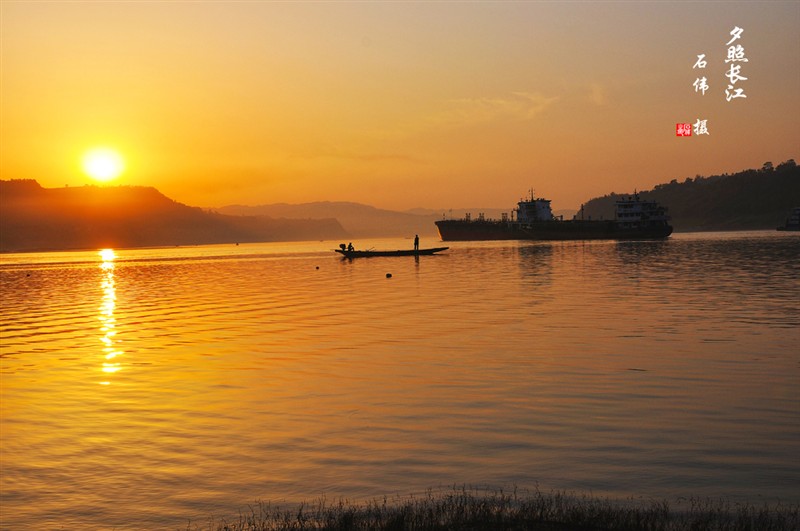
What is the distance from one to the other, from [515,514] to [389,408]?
7.54 m

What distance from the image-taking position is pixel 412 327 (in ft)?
107

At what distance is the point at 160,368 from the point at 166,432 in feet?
28.3

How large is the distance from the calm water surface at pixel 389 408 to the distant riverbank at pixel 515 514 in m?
0.49

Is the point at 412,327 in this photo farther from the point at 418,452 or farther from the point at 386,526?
the point at 386,526

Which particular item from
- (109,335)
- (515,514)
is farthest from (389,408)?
(109,335)

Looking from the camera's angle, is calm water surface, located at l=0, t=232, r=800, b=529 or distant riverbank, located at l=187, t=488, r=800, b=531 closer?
distant riverbank, located at l=187, t=488, r=800, b=531

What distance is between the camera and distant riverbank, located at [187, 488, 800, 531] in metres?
9.58

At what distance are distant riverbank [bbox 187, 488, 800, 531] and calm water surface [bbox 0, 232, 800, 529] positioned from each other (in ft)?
1.62

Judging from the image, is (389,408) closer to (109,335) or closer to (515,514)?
(515,514)

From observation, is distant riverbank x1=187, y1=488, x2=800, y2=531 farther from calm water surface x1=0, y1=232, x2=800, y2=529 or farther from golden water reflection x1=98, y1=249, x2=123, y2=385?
golden water reflection x1=98, y1=249, x2=123, y2=385

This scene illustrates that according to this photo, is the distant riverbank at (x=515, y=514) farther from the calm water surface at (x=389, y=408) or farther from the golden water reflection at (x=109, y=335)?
the golden water reflection at (x=109, y=335)

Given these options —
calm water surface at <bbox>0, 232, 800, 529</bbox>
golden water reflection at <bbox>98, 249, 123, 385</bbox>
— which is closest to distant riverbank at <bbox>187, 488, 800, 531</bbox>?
calm water surface at <bbox>0, 232, 800, 529</bbox>

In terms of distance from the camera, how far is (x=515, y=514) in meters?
10.0

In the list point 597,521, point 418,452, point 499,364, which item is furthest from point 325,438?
point 499,364
